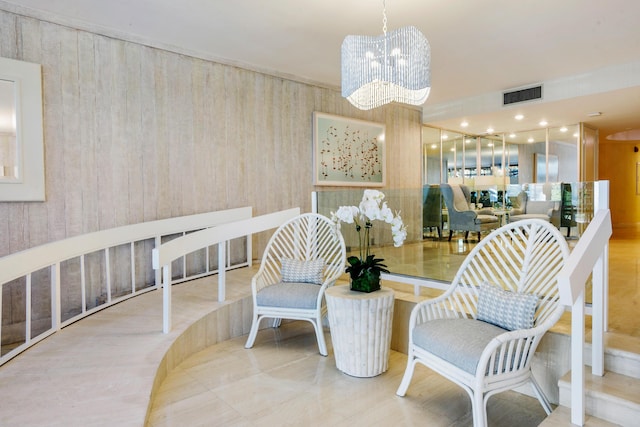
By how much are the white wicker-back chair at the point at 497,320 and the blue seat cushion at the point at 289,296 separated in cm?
87

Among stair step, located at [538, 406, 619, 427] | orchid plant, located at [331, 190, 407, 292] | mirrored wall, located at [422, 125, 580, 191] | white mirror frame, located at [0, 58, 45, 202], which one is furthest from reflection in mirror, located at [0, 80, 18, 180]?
mirrored wall, located at [422, 125, 580, 191]

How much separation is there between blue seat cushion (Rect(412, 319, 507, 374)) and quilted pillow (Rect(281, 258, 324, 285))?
1.14 metres

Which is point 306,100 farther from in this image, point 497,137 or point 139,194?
point 497,137

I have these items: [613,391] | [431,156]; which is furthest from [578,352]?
[431,156]

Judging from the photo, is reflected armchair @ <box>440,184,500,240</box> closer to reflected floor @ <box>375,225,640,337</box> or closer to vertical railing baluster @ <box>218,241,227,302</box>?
reflected floor @ <box>375,225,640,337</box>

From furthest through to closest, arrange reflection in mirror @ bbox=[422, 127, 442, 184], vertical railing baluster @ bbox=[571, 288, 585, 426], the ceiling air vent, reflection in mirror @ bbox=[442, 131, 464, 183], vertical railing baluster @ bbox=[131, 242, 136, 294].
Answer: reflection in mirror @ bbox=[442, 131, 464, 183] → reflection in mirror @ bbox=[422, 127, 442, 184] → the ceiling air vent → vertical railing baluster @ bbox=[131, 242, 136, 294] → vertical railing baluster @ bbox=[571, 288, 585, 426]

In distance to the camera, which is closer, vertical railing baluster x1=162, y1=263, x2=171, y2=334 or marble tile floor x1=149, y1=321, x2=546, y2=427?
marble tile floor x1=149, y1=321, x2=546, y2=427

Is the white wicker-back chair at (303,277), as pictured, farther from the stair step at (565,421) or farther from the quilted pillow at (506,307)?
the stair step at (565,421)

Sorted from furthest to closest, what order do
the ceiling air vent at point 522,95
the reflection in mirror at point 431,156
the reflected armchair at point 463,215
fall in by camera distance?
the reflection in mirror at point 431,156 → the ceiling air vent at point 522,95 → the reflected armchair at point 463,215

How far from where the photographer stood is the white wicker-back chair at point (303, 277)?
298 cm

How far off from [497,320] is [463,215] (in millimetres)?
1270

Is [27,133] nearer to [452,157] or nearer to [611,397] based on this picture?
[611,397]

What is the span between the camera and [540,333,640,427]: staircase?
1.74 metres

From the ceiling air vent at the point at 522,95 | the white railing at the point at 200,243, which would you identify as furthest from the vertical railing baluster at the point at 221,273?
the ceiling air vent at the point at 522,95
